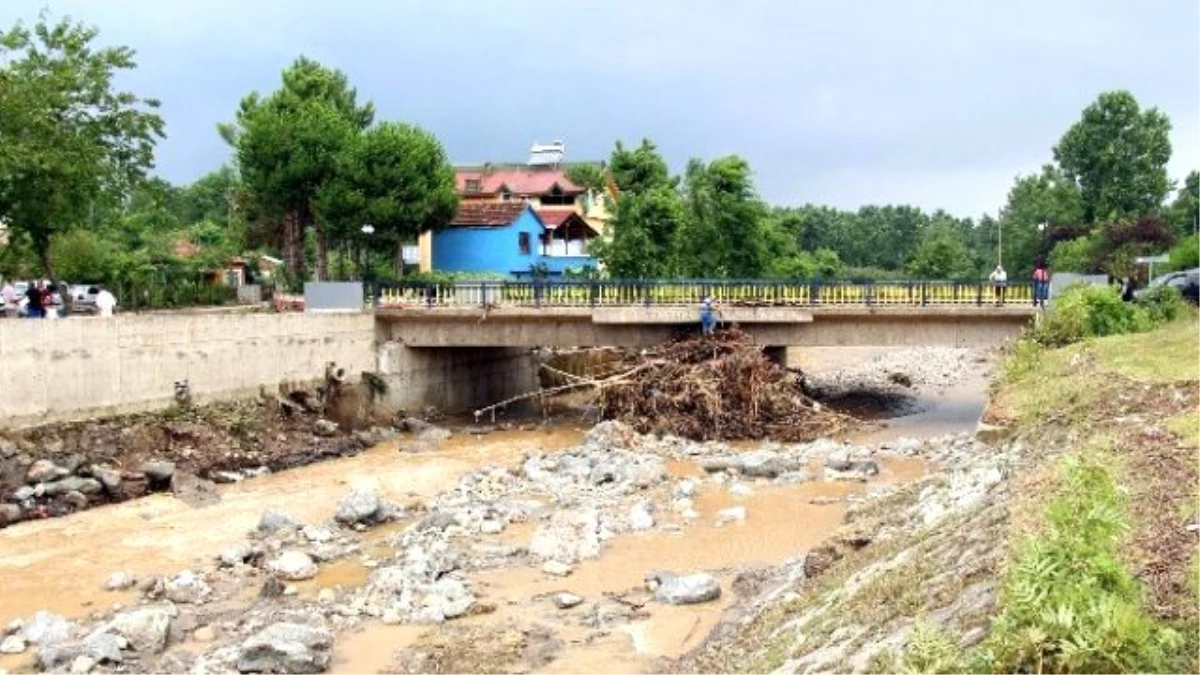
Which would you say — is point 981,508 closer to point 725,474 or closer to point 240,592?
point 240,592

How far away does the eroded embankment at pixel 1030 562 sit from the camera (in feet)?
18.5

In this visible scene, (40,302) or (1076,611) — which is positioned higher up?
(40,302)

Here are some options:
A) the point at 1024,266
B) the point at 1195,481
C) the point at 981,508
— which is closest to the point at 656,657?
the point at 981,508

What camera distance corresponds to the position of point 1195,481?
8898 mm

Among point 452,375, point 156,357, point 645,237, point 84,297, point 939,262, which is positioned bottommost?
point 452,375

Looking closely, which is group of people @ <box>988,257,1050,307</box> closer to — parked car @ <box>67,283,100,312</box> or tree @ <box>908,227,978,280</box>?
parked car @ <box>67,283,100,312</box>

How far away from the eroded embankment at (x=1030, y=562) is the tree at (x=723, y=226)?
2897 cm

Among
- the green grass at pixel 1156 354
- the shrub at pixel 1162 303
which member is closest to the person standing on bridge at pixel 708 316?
the shrub at pixel 1162 303

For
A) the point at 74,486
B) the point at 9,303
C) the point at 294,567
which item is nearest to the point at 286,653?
the point at 294,567

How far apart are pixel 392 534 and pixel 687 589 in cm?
678

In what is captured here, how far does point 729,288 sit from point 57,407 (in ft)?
56.9

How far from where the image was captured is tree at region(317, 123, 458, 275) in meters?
44.8

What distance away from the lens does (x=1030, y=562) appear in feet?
19.4

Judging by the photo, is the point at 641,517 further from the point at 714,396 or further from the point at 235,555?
the point at 714,396
